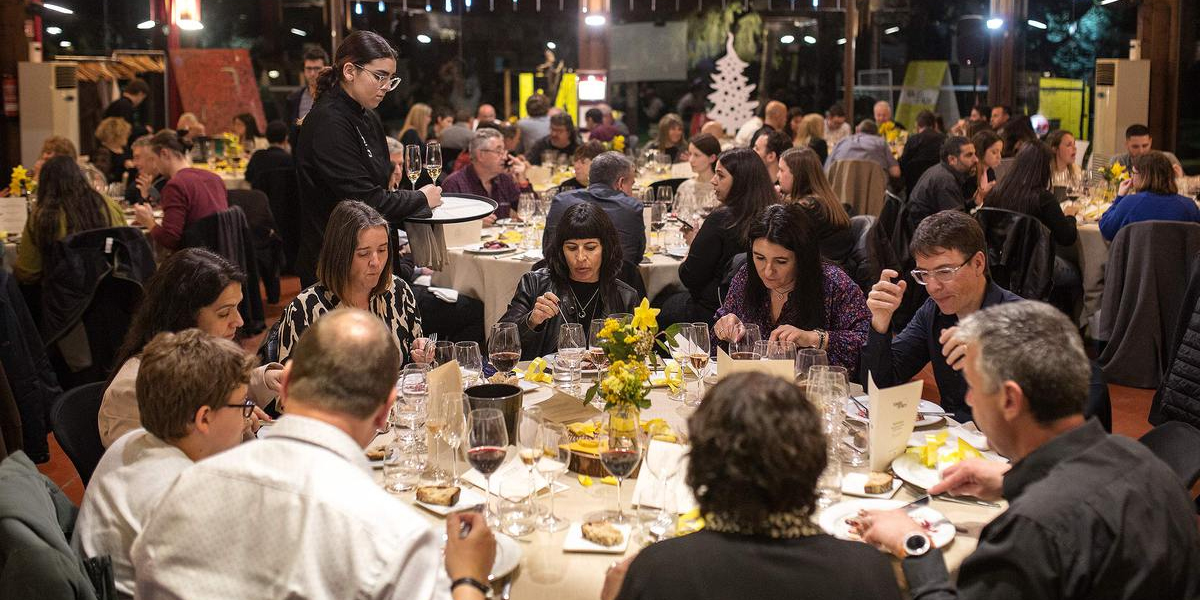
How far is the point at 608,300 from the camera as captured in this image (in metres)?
4.08

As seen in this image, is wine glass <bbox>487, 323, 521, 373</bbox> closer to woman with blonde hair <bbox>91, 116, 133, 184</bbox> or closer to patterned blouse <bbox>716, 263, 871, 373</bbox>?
patterned blouse <bbox>716, 263, 871, 373</bbox>

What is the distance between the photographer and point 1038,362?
1802 mm

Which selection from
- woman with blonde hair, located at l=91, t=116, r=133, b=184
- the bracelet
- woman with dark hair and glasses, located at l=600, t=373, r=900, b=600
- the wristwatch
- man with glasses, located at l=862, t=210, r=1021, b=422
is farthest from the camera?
woman with blonde hair, located at l=91, t=116, r=133, b=184

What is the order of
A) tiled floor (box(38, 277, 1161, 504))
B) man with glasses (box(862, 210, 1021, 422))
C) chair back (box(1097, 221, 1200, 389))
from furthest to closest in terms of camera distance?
chair back (box(1097, 221, 1200, 389)) → tiled floor (box(38, 277, 1161, 504)) → man with glasses (box(862, 210, 1021, 422))

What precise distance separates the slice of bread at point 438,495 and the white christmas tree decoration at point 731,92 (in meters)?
13.5

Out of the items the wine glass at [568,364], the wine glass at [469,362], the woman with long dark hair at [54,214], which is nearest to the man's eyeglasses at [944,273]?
the wine glass at [568,364]

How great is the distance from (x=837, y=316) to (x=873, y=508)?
169cm

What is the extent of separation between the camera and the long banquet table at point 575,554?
6.51ft

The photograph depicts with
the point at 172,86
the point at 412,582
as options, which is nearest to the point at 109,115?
the point at 172,86

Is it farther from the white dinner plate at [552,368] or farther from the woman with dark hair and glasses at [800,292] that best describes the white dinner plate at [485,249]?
the white dinner plate at [552,368]

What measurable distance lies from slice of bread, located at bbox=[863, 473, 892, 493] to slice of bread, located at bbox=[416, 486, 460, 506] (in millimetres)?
880

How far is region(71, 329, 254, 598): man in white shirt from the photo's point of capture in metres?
2.06

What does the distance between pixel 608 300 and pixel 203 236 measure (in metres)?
3.24

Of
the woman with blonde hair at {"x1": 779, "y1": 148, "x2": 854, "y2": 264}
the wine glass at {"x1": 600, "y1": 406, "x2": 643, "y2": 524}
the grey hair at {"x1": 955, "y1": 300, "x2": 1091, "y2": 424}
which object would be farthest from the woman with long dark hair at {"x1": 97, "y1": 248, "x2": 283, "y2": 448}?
the woman with blonde hair at {"x1": 779, "y1": 148, "x2": 854, "y2": 264}
